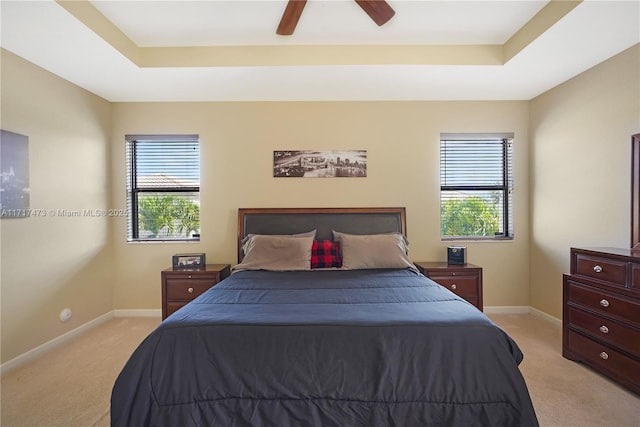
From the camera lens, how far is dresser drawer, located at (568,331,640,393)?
195 centimetres

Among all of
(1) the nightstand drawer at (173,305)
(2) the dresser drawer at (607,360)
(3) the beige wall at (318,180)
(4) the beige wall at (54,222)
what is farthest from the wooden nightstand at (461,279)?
(4) the beige wall at (54,222)

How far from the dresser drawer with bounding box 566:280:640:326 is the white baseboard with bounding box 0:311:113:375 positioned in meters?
4.60

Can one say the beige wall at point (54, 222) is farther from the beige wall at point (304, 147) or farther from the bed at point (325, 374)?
the bed at point (325, 374)

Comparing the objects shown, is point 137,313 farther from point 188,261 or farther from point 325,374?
point 325,374

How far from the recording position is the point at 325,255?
3.02 metres

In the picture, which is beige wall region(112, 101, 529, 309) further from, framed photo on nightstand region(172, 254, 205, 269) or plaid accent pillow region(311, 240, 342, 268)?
plaid accent pillow region(311, 240, 342, 268)

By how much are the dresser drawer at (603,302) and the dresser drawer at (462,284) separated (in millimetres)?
751

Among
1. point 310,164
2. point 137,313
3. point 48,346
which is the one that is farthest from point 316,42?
point 48,346

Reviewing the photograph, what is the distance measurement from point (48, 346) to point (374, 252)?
314 centimetres

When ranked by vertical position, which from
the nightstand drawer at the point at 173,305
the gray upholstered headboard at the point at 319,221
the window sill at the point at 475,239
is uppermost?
the gray upholstered headboard at the point at 319,221

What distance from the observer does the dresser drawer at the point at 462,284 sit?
298cm

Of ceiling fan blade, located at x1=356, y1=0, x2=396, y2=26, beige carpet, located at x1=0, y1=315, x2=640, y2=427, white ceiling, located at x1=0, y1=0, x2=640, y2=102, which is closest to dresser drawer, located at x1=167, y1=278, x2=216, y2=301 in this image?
beige carpet, located at x1=0, y1=315, x2=640, y2=427

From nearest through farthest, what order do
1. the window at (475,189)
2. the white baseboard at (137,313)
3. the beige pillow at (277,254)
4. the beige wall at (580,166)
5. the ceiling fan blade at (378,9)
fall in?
the ceiling fan blade at (378,9)
the beige wall at (580,166)
the beige pillow at (277,254)
the white baseboard at (137,313)
the window at (475,189)

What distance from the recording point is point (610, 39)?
2.27 metres
